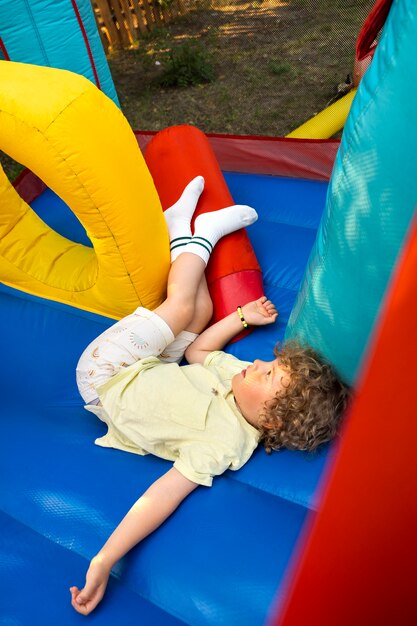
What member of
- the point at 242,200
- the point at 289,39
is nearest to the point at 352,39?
the point at 289,39

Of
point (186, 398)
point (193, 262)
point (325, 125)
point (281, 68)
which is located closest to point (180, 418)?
point (186, 398)

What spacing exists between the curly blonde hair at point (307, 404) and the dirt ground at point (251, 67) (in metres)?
2.40

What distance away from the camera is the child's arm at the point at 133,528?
117 centimetres

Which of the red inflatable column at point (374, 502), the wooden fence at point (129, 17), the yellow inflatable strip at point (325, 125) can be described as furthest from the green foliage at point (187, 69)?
the red inflatable column at point (374, 502)

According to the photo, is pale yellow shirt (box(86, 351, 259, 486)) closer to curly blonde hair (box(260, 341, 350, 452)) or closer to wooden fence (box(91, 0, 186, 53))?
curly blonde hair (box(260, 341, 350, 452))

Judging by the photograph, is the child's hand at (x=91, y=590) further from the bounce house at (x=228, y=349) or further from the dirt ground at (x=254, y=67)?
the dirt ground at (x=254, y=67)

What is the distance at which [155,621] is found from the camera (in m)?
1.14

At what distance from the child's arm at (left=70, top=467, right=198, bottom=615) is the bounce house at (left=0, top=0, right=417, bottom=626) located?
3 centimetres

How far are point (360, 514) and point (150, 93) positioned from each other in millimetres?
3848

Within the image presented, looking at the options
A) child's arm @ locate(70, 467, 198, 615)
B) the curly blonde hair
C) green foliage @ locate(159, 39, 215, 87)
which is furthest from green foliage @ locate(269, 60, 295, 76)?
child's arm @ locate(70, 467, 198, 615)

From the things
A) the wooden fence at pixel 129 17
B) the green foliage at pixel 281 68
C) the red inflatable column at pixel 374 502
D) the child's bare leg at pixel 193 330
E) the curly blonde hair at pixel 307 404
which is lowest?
the green foliage at pixel 281 68

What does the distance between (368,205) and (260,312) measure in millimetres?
640

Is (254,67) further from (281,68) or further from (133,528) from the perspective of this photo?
(133,528)

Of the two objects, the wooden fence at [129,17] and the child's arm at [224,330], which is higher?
the wooden fence at [129,17]
